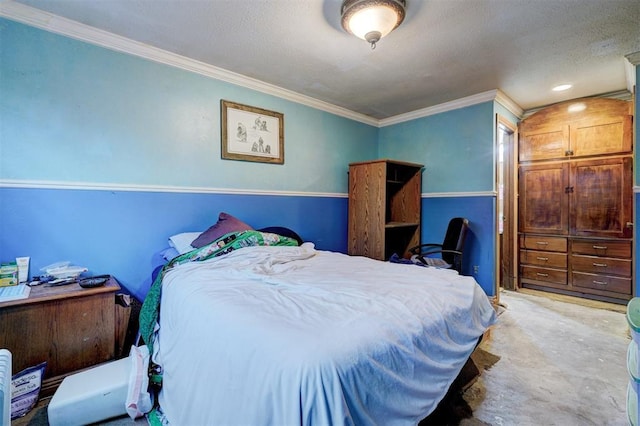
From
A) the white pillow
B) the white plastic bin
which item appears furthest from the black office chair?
the white plastic bin

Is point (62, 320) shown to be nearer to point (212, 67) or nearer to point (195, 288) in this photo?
point (195, 288)

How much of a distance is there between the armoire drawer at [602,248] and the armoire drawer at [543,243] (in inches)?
4.1

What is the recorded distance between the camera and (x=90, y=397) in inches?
58.1

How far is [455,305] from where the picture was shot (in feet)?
4.59

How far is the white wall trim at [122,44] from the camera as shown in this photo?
6.13 ft

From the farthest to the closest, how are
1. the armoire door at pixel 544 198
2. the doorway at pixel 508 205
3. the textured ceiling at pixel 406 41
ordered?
the doorway at pixel 508 205
the armoire door at pixel 544 198
the textured ceiling at pixel 406 41

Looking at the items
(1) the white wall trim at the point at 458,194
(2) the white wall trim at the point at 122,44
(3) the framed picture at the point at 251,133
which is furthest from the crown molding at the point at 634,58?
(3) the framed picture at the point at 251,133

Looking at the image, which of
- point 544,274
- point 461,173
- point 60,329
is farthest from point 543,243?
point 60,329

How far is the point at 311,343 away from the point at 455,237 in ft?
8.53

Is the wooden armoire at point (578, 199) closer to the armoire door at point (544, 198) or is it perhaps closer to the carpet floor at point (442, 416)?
the armoire door at point (544, 198)

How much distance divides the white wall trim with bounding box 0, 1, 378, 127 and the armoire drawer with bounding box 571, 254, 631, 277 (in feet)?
12.7

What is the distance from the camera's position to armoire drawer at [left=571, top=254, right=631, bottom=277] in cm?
324

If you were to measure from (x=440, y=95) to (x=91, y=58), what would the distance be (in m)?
3.31

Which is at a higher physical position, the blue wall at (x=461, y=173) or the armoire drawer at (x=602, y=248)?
the blue wall at (x=461, y=173)
